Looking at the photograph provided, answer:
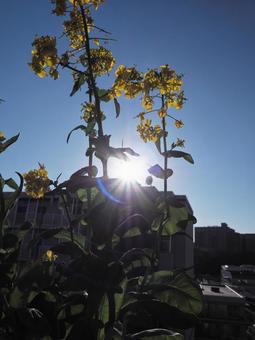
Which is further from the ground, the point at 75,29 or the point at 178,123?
the point at 75,29

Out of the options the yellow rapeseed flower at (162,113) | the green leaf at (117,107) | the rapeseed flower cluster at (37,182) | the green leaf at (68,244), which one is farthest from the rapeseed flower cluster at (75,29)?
the green leaf at (68,244)

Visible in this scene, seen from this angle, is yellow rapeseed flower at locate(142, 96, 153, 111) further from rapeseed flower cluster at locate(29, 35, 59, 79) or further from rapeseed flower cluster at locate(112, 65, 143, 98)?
rapeseed flower cluster at locate(29, 35, 59, 79)

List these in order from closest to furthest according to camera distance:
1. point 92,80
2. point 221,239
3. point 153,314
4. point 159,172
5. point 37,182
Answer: point 153,314 → point 92,80 → point 159,172 → point 37,182 → point 221,239

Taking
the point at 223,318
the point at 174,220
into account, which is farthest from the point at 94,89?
the point at 223,318

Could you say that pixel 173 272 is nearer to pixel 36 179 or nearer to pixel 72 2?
pixel 36 179

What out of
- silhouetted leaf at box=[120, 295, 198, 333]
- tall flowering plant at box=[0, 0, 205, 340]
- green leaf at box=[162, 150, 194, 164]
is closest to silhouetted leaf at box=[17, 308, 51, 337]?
tall flowering plant at box=[0, 0, 205, 340]

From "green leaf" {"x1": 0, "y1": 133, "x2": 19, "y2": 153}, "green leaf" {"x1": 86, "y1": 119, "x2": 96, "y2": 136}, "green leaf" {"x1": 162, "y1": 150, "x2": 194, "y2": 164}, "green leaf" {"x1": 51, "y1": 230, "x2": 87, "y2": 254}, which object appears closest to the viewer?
"green leaf" {"x1": 51, "y1": 230, "x2": 87, "y2": 254}

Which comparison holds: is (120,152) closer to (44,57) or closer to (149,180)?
(149,180)

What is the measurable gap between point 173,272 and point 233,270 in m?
50.4

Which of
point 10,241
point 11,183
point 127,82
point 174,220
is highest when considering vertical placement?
point 127,82

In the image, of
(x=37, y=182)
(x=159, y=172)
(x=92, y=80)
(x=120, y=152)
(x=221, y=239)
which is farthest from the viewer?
(x=221, y=239)

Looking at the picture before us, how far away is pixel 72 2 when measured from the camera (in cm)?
147

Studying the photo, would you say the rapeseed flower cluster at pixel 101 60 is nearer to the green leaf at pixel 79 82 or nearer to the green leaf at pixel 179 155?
the green leaf at pixel 79 82

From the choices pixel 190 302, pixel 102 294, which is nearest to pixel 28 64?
pixel 102 294
